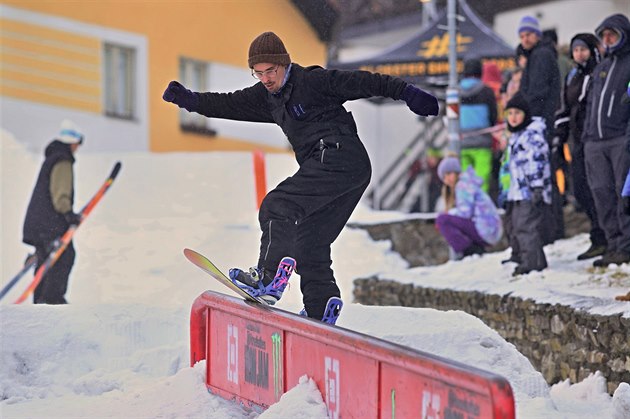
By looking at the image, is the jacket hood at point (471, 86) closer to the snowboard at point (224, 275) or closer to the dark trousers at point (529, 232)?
the dark trousers at point (529, 232)

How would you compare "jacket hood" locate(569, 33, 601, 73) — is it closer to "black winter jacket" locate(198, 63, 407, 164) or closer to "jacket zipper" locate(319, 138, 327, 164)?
"black winter jacket" locate(198, 63, 407, 164)

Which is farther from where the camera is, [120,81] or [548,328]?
[120,81]

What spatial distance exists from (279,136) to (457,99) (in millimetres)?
10480

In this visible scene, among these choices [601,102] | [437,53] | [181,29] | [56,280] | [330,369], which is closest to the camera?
[330,369]

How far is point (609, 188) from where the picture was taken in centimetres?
757

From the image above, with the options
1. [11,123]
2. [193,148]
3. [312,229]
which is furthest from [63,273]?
[193,148]

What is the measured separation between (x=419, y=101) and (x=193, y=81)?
14.7 meters

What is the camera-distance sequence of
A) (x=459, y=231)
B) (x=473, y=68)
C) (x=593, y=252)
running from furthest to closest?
1. (x=473, y=68)
2. (x=459, y=231)
3. (x=593, y=252)

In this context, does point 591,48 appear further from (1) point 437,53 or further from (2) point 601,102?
(1) point 437,53

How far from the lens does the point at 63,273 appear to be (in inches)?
391

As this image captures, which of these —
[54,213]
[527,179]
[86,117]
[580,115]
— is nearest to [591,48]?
[580,115]

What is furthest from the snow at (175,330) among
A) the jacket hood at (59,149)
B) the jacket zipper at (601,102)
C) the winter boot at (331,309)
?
the jacket hood at (59,149)

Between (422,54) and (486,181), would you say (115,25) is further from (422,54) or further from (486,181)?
(486,181)

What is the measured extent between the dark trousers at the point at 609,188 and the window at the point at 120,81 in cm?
1125
